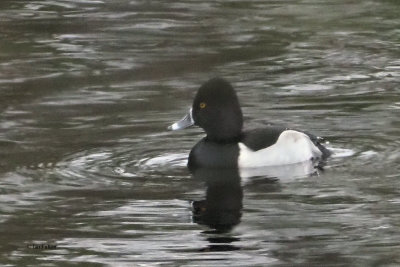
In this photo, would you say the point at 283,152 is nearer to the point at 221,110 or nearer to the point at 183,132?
the point at 221,110

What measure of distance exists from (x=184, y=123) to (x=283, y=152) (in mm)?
881

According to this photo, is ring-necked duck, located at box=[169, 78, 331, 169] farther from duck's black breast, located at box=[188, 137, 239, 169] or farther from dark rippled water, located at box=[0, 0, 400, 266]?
dark rippled water, located at box=[0, 0, 400, 266]

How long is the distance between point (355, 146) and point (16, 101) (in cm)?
357

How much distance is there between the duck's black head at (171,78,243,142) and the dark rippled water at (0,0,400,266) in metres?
0.40

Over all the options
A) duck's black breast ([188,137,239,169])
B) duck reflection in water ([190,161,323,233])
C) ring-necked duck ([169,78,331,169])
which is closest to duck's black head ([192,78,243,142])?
ring-necked duck ([169,78,331,169])

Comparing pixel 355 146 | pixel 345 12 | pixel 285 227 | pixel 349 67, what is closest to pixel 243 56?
pixel 349 67

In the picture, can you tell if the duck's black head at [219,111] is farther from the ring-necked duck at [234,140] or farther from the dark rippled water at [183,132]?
the dark rippled water at [183,132]

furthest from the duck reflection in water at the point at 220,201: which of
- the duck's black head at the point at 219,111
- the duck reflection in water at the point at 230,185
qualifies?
the duck's black head at the point at 219,111

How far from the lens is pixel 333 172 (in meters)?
11.1

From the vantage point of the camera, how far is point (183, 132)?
12.7m

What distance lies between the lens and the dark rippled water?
29.8ft

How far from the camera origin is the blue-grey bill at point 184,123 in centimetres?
1179

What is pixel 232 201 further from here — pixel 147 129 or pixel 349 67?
pixel 349 67

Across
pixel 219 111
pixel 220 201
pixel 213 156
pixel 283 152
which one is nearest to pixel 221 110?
pixel 219 111
